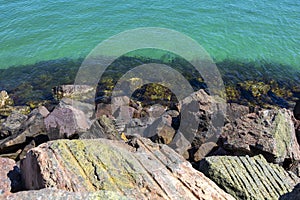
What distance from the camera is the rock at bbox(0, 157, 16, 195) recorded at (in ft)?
30.8

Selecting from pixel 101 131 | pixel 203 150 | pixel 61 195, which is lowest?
pixel 203 150

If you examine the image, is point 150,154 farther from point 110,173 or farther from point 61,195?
point 61,195

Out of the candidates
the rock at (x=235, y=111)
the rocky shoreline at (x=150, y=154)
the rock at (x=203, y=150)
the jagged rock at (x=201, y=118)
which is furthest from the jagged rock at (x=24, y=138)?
the rock at (x=235, y=111)

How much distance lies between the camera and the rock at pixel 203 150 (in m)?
14.5

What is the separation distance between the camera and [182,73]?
80.7 feet

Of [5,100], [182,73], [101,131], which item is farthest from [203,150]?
[5,100]

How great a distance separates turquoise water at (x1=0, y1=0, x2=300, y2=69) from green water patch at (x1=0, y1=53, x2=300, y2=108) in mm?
1576

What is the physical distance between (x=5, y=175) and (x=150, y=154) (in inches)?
186

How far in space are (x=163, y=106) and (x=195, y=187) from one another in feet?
37.2

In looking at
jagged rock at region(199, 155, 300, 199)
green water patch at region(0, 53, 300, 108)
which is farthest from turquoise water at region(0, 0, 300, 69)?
jagged rock at region(199, 155, 300, 199)

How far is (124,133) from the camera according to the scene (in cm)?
1678

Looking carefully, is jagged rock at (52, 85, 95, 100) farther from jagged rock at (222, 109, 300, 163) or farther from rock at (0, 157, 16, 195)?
rock at (0, 157, 16, 195)

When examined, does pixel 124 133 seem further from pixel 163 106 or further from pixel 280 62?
pixel 280 62

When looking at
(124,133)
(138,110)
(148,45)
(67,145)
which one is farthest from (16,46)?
(67,145)
